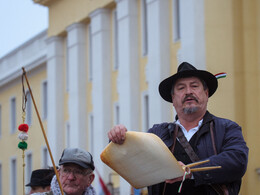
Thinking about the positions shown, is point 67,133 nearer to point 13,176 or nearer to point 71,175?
point 13,176

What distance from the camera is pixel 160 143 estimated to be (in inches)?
274

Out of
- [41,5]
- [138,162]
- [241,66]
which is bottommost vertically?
[138,162]

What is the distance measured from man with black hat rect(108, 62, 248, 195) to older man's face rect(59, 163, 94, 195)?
1.08 meters

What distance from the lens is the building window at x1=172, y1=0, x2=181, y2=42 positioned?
101 ft

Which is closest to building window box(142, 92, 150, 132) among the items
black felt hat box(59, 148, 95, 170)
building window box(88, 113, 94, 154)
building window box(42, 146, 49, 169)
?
building window box(88, 113, 94, 154)

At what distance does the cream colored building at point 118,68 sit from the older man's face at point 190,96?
1926cm

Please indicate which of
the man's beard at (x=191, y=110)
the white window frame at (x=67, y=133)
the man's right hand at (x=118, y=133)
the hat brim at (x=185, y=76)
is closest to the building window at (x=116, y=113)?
the white window frame at (x=67, y=133)

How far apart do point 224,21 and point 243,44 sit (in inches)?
31.4

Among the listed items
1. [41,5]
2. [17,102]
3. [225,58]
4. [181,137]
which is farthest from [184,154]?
[17,102]

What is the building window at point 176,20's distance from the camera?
101 feet

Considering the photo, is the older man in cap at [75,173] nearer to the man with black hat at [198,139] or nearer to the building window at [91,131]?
the man with black hat at [198,139]

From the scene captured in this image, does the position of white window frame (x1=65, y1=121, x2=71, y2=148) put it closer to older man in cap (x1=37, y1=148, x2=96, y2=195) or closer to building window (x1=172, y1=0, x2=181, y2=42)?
building window (x1=172, y1=0, x2=181, y2=42)

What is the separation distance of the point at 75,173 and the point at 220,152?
1.69 metres

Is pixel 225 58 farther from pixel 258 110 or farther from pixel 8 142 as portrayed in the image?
pixel 8 142
